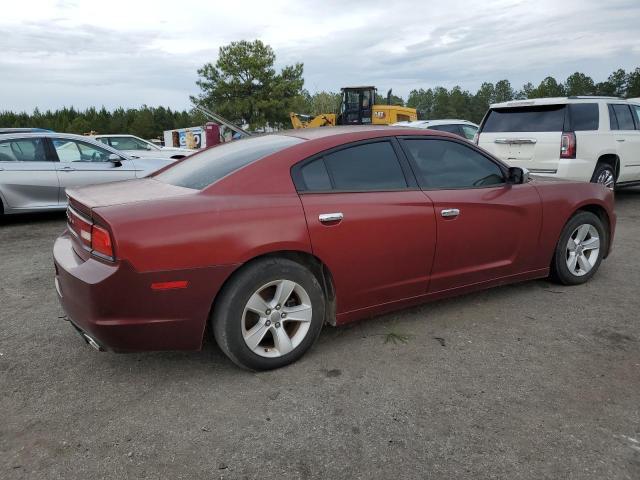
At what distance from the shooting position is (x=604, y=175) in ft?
27.7

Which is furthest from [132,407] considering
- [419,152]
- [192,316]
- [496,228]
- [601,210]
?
[601,210]

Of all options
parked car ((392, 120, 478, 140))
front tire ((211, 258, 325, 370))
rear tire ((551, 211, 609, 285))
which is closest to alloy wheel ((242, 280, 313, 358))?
front tire ((211, 258, 325, 370))

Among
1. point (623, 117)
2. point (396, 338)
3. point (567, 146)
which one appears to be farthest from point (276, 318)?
point (623, 117)

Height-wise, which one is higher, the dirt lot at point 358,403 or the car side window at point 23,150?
the car side window at point 23,150

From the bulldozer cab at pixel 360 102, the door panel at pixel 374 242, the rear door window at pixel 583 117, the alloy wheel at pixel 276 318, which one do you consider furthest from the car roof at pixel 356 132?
the bulldozer cab at pixel 360 102

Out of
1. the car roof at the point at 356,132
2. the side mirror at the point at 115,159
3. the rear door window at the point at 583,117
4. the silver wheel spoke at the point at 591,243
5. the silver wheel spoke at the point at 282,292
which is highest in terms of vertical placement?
the rear door window at the point at 583,117

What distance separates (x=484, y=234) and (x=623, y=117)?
6515mm

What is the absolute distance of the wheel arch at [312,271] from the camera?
2.98 meters

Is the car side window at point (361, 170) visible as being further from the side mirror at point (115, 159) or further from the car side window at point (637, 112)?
the car side window at point (637, 112)

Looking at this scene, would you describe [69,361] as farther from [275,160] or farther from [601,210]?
[601,210]

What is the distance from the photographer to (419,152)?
12.5 ft

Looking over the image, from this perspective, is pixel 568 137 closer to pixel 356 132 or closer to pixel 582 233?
pixel 582 233

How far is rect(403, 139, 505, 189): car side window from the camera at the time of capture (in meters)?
3.78

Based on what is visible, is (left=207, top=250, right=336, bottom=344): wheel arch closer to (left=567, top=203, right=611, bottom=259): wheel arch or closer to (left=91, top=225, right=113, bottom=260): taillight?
(left=91, top=225, right=113, bottom=260): taillight
